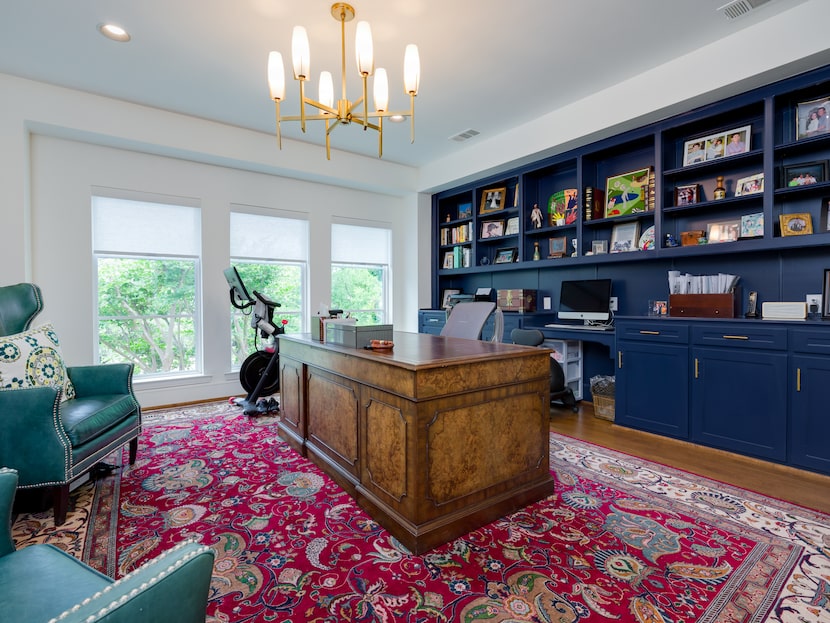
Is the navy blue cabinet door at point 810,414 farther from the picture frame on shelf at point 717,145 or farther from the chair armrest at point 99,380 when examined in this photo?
the chair armrest at point 99,380

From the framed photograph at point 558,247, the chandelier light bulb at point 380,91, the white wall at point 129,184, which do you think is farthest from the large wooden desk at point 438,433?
the white wall at point 129,184

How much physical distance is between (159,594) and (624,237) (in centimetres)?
469

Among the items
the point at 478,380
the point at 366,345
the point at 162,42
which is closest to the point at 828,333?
the point at 478,380

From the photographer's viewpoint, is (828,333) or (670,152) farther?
(670,152)

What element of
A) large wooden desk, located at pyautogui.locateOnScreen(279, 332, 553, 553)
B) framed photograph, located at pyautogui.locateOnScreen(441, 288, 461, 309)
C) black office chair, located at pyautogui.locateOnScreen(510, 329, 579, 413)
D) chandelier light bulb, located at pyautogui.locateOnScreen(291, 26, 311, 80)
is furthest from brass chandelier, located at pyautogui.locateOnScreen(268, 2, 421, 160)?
framed photograph, located at pyautogui.locateOnScreen(441, 288, 461, 309)

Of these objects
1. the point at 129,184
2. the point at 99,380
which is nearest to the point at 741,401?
the point at 99,380

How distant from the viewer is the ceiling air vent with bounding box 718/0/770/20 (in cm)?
270

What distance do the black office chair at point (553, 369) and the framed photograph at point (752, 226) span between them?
1862mm

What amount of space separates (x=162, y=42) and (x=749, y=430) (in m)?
5.38

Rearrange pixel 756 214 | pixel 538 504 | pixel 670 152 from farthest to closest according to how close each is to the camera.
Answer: pixel 670 152
pixel 756 214
pixel 538 504

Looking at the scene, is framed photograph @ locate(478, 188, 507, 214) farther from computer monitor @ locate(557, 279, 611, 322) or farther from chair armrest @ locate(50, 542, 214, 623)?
chair armrest @ locate(50, 542, 214, 623)

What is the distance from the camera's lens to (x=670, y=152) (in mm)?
3887

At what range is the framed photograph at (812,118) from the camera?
9.70 feet

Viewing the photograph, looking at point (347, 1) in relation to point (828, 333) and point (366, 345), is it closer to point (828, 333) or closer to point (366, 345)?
point (366, 345)
